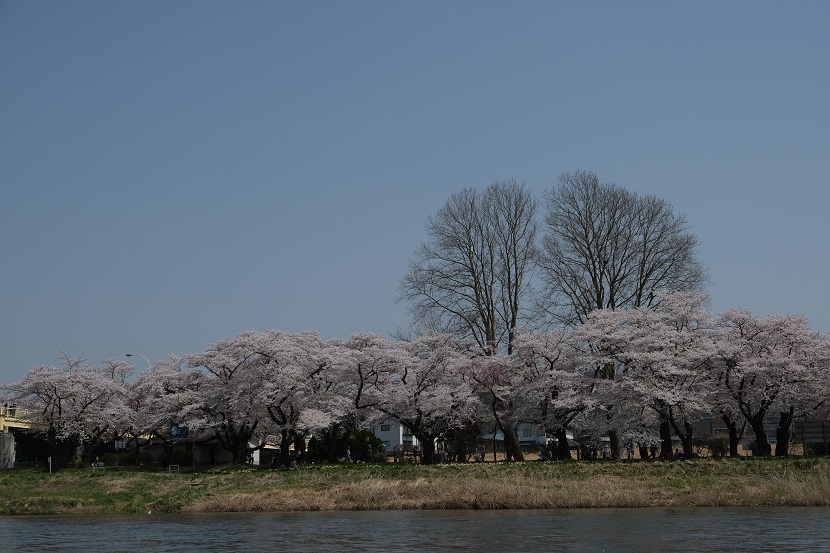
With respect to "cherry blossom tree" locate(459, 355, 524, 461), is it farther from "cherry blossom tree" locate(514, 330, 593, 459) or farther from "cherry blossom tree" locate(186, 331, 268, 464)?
"cherry blossom tree" locate(186, 331, 268, 464)

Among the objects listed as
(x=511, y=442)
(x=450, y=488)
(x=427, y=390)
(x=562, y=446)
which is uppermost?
(x=427, y=390)

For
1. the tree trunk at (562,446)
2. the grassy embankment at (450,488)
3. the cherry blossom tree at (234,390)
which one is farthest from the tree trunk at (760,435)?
the cherry blossom tree at (234,390)

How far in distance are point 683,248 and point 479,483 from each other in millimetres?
23301

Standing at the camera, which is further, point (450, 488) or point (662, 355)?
point (662, 355)

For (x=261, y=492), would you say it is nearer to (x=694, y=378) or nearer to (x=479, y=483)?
(x=479, y=483)

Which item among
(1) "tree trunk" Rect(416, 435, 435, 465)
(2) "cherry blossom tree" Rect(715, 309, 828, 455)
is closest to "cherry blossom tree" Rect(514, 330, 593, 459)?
(1) "tree trunk" Rect(416, 435, 435, 465)

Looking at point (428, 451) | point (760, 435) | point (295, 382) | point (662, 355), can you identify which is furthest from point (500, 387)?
point (760, 435)

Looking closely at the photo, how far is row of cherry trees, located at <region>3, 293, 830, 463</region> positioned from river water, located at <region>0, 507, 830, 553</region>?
584 inches

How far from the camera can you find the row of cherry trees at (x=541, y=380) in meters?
51.3

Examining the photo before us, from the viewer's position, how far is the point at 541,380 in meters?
53.7

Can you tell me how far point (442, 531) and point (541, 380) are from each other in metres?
23.1

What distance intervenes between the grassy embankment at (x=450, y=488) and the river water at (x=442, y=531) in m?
1.81

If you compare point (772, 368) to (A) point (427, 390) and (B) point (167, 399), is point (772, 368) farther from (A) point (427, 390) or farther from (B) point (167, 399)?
(B) point (167, 399)

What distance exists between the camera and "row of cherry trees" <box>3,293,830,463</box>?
51281mm
